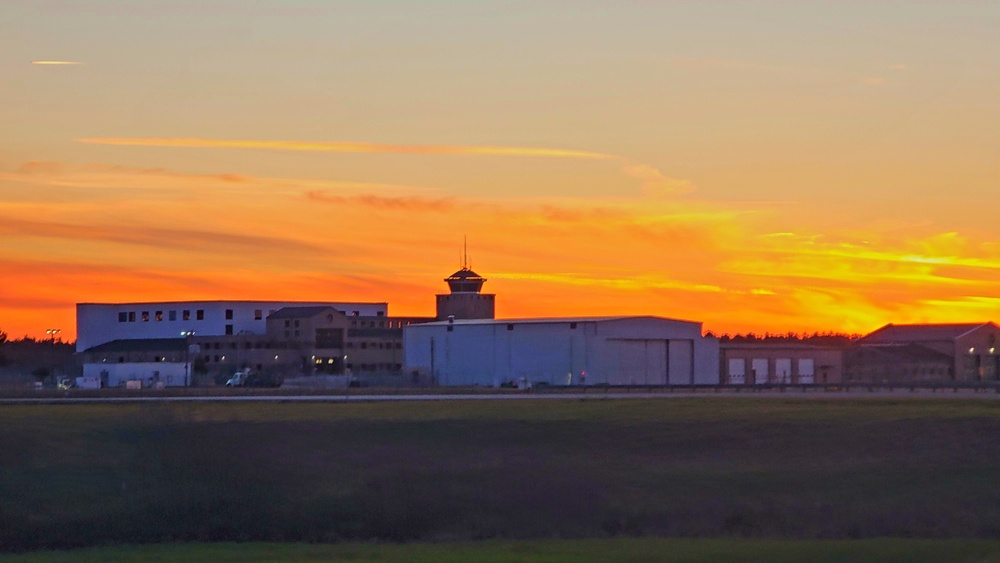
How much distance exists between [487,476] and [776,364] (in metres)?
80.7

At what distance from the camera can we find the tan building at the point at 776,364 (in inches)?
4582

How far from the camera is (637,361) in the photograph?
107500mm

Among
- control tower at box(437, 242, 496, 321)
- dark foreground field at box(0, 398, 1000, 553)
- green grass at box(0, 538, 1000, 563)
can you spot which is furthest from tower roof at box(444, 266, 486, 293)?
green grass at box(0, 538, 1000, 563)

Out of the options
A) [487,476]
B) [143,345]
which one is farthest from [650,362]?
[487,476]

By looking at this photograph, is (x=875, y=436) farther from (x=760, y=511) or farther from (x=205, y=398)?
(x=205, y=398)

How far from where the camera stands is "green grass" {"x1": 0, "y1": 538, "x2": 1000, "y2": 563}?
28000mm

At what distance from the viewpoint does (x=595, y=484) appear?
41.0m

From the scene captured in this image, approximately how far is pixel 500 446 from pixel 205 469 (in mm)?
13933

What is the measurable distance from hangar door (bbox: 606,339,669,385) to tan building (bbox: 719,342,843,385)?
9.01 m

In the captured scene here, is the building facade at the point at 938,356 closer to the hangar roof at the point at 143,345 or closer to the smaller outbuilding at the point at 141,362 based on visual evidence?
the smaller outbuilding at the point at 141,362

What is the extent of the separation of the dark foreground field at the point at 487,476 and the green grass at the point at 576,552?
95.5 inches

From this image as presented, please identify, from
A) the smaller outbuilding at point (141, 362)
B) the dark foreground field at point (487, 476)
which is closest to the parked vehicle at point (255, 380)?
the smaller outbuilding at point (141, 362)

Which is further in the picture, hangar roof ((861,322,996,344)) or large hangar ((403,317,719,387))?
hangar roof ((861,322,996,344))

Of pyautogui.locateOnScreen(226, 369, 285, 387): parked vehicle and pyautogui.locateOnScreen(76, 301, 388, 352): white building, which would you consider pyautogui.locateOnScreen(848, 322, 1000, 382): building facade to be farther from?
pyautogui.locateOnScreen(76, 301, 388, 352): white building
